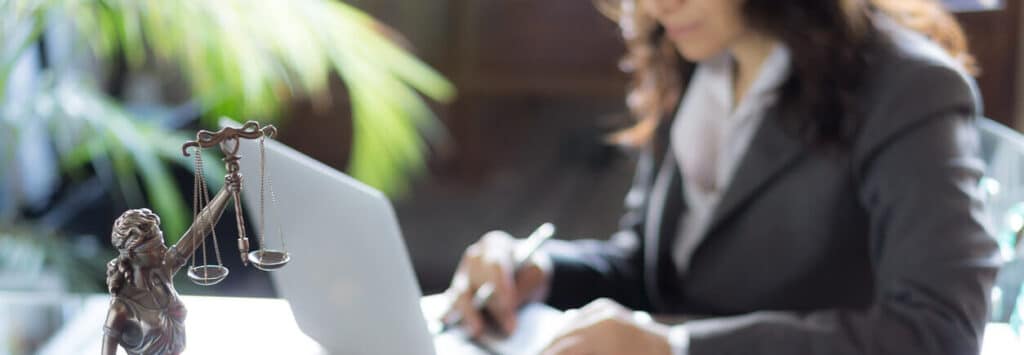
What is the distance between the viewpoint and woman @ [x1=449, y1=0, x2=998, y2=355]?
92 centimetres

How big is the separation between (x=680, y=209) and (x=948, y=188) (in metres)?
0.44

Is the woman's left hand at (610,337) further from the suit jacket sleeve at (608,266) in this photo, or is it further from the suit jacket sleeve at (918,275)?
the suit jacket sleeve at (608,266)

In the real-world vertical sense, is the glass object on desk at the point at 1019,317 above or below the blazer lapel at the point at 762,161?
below

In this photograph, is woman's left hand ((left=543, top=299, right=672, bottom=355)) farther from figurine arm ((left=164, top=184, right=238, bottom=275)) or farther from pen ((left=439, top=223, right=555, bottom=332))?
figurine arm ((left=164, top=184, right=238, bottom=275))

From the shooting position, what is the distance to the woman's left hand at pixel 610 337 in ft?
2.89

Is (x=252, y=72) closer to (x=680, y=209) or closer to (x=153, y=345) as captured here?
(x=153, y=345)

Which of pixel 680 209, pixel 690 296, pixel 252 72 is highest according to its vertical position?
pixel 252 72

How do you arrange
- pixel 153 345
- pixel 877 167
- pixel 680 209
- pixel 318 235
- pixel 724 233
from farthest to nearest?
pixel 680 209 < pixel 724 233 < pixel 877 167 < pixel 318 235 < pixel 153 345

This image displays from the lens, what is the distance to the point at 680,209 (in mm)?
1340

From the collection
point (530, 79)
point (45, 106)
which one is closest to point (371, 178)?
point (45, 106)

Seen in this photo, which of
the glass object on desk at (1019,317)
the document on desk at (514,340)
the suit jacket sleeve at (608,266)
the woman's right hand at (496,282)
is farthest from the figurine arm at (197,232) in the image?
the glass object on desk at (1019,317)

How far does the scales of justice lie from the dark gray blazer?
460 mm

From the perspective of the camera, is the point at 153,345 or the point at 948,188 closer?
the point at 153,345

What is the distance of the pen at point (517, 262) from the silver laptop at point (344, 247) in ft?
0.70
